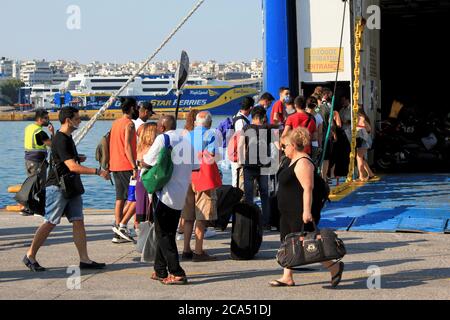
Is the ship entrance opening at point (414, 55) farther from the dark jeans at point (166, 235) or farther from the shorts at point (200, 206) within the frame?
the dark jeans at point (166, 235)

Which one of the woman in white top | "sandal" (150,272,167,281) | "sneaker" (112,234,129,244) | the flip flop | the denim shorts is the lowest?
"sneaker" (112,234,129,244)

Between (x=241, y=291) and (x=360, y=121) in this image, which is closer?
(x=241, y=291)

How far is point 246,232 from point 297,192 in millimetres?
1653

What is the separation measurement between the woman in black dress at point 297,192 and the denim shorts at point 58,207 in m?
2.09

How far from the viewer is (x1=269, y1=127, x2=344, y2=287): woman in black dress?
7391 mm

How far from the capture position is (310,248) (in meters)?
7.38

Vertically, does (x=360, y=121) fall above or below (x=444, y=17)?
below

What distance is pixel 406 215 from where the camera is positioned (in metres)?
11.3

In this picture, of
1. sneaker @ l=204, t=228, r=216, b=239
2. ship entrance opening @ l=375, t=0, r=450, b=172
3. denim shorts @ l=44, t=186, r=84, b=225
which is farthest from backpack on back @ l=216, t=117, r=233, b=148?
ship entrance opening @ l=375, t=0, r=450, b=172

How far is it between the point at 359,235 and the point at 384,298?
341 centimetres

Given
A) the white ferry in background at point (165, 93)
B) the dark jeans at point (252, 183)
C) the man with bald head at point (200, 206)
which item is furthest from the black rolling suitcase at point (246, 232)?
the white ferry in background at point (165, 93)

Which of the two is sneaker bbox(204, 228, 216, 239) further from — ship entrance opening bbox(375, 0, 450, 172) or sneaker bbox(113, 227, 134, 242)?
ship entrance opening bbox(375, 0, 450, 172)

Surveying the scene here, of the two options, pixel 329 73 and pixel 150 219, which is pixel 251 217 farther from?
pixel 329 73

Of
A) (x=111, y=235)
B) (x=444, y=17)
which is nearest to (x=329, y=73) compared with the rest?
(x=111, y=235)
